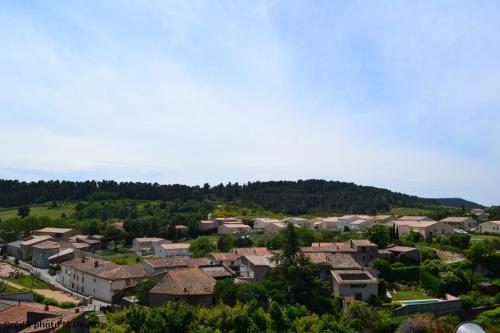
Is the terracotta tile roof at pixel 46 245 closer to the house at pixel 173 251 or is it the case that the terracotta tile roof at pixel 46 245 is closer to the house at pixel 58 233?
the house at pixel 58 233

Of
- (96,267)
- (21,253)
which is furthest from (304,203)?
(96,267)

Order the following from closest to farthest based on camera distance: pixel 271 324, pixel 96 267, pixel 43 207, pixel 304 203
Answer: pixel 271 324
pixel 96 267
pixel 43 207
pixel 304 203

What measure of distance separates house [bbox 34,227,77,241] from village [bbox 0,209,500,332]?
17.2 ft

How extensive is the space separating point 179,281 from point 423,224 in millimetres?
46208

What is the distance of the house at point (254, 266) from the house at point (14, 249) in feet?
129

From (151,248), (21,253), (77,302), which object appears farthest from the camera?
(151,248)

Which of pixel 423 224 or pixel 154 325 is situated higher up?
pixel 423 224

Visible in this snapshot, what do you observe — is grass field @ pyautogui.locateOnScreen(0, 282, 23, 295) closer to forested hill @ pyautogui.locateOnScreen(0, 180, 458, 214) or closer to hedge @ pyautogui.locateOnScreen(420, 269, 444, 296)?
hedge @ pyautogui.locateOnScreen(420, 269, 444, 296)

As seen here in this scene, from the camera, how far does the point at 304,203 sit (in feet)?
460

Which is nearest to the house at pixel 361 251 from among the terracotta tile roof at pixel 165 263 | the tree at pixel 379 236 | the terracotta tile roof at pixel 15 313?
the tree at pixel 379 236

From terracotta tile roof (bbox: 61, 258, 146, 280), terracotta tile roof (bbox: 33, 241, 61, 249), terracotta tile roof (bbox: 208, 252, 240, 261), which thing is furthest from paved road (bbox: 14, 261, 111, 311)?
terracotta tile roof (bbox: 208, 252, 240, 261)

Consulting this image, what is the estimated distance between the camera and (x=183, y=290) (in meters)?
36.2

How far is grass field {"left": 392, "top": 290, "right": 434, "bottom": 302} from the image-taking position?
131 feet

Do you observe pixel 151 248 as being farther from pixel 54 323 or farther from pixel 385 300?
pixel 54 323
